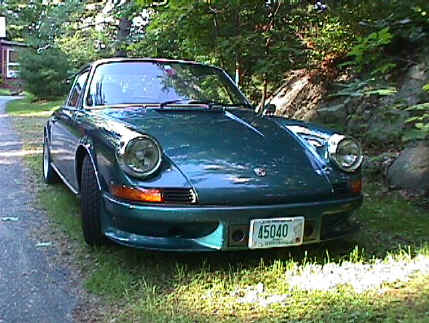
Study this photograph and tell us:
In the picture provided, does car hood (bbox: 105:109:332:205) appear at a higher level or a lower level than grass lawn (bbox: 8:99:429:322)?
higher

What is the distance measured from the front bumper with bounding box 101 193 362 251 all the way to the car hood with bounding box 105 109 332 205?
6 cm

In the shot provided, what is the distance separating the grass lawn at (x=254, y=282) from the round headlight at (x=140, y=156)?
0.65 metres

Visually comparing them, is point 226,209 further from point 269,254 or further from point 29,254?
point 29,254

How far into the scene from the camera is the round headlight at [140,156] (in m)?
2.91

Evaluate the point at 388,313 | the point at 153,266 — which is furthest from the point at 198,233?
the point at 388,313

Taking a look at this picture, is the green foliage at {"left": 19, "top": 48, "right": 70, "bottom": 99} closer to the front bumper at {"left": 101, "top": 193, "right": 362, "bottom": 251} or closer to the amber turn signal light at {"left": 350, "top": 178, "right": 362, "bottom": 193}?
the front bumper at {"left": 101, "top": 193, "right": 362, "bottom": 251}

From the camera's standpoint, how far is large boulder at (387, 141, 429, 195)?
4672 millimetres

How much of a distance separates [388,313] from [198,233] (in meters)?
1.08

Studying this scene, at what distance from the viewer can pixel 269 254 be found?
330 cm

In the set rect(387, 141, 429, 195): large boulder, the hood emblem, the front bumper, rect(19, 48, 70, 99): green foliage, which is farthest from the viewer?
rect(19, 48, 70, 99): green foliage

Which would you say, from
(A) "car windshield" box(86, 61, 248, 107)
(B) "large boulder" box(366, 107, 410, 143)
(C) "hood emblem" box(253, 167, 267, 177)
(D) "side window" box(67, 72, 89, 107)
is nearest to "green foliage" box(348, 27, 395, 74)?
(B) "large boulder" box(366, 107, 410, 143)

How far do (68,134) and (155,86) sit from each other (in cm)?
87

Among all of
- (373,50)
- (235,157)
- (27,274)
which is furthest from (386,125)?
(27,274)

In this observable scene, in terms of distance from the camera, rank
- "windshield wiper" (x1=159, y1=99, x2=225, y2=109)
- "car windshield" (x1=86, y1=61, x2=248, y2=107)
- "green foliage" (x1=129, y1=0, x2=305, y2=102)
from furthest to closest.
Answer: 1. "green foliage" (x1=129, y1=0, x2=305, y2=102)
2. "car windshield" (x1=86, y1=61, x2=248, y2=107)
3. "windshield wiper" (x1=159, y1=99, x2=225, y2=109)
